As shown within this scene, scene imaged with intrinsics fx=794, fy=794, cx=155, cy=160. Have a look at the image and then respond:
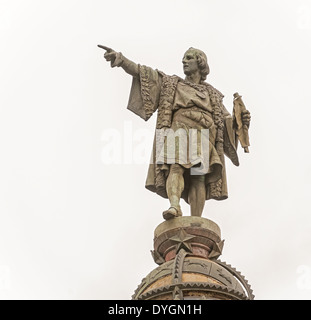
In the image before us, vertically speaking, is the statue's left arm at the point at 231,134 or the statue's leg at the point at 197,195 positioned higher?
the statue's left arm at the point at 231,134

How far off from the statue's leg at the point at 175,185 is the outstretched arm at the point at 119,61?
2.01m

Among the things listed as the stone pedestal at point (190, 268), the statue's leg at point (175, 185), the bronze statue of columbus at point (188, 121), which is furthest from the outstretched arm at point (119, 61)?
the stone pedestal at point (190, 268)

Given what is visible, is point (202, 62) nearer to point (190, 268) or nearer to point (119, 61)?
point (119, 61)

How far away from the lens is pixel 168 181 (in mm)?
13383

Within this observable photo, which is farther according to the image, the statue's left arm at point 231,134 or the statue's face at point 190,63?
the statue's face at point 190,63

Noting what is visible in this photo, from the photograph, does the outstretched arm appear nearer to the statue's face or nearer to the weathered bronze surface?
the weathered bronze surface

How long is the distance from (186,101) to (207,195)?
1703 mm

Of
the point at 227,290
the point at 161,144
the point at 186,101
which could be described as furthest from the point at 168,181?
the point at 227,290

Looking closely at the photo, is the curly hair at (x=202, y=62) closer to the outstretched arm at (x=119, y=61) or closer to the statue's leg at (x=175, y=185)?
the outstretched arm at (x=119, y=61)

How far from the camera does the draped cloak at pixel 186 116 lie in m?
13.8

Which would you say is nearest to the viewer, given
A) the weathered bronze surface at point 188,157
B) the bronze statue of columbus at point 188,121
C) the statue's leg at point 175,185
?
the weathered bronze surface at point 188,157

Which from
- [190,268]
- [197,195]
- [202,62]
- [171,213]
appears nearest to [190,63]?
[202,62]

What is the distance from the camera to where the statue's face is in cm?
1461

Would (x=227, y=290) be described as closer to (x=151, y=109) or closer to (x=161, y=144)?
(x=161, y=144)
